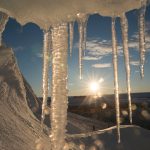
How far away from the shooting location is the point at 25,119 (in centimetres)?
847

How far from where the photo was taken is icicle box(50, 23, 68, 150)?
122 inches

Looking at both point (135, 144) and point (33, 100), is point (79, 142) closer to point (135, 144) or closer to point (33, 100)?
point (135, 144)

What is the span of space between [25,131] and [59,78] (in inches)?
178

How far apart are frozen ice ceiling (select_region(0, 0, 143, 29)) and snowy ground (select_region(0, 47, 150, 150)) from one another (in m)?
4.25

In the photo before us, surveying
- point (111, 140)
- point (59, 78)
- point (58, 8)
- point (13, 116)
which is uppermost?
point (58, 8)

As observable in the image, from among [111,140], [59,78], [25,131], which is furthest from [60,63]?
[111,140]

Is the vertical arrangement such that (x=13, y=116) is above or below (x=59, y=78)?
below

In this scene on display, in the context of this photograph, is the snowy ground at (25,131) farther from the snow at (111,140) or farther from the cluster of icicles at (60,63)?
the cluster of icicles at (60,63)

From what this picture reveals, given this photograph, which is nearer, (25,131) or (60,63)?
(60,63)

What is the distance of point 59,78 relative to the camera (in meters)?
3.43

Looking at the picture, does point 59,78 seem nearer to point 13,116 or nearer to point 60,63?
point 60,63

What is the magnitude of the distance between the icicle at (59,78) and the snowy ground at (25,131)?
2.80m

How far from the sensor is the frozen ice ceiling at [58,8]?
2.43m

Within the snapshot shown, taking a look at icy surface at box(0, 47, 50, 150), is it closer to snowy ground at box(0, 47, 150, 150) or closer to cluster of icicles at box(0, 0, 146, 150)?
snowy ground at box(0, 47, 150, 150)
